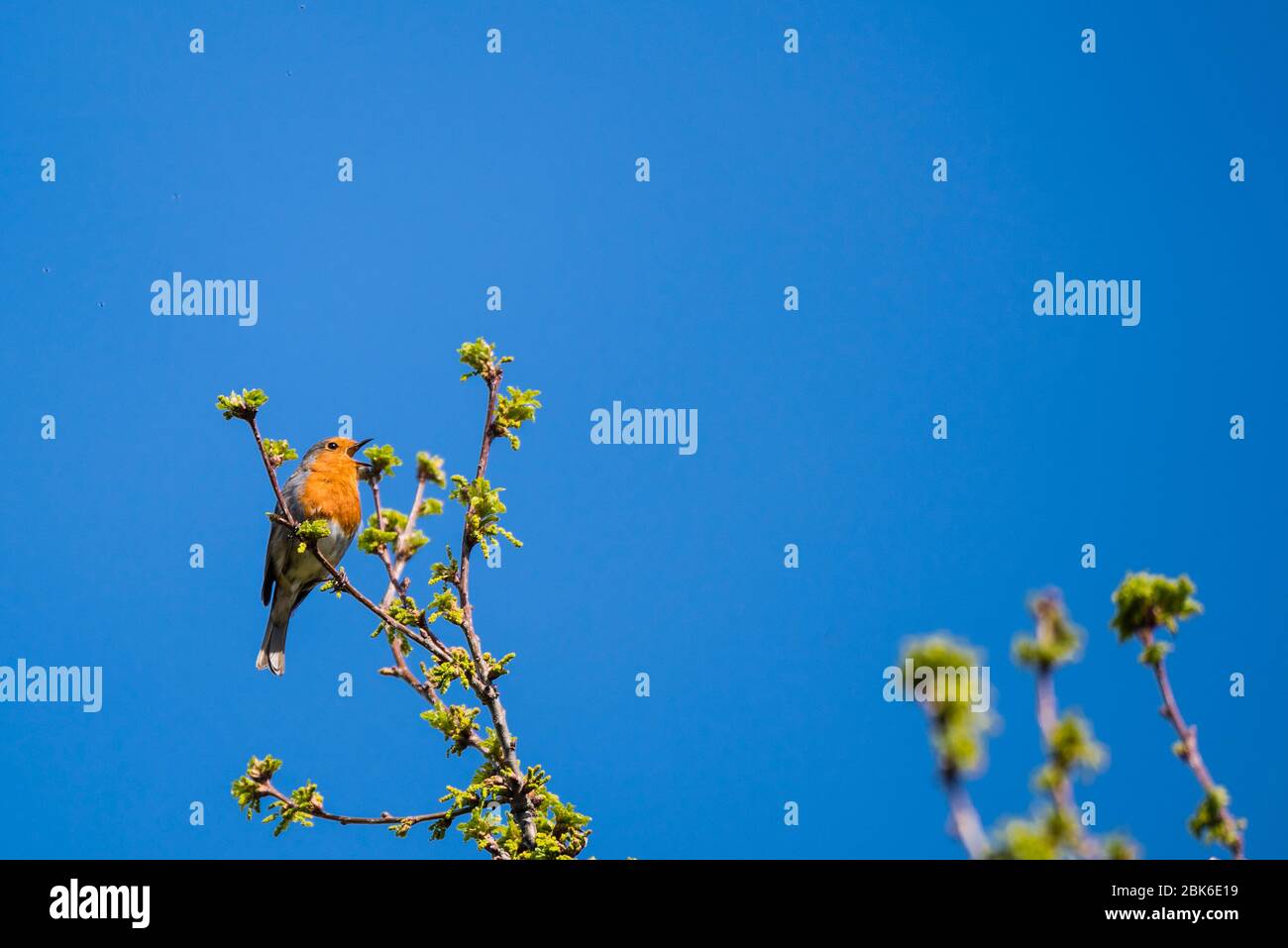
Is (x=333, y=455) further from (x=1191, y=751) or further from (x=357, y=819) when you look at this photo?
(x=1191, y=751)

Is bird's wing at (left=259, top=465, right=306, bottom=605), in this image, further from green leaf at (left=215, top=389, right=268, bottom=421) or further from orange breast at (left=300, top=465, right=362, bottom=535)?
green leaf at (left=215, top=389, right=268, bottom=421)

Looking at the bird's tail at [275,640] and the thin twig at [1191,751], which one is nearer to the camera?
the thin twig at [1191,751]

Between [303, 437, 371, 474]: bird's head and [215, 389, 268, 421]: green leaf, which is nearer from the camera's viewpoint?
[215, 389, 268, 421]: green leaf

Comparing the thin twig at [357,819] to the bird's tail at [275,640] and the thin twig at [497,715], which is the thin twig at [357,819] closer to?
the thin twig at [497,715]

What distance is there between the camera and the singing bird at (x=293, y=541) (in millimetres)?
10258

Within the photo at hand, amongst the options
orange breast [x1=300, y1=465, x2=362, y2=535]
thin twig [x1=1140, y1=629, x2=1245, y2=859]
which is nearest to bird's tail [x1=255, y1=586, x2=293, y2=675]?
orange breast [x1=300, y1=465, x2=362, y2=535]

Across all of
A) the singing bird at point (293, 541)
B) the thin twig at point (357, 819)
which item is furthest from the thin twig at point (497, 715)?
the singing bird at point (293, 541)

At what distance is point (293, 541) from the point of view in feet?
33.5

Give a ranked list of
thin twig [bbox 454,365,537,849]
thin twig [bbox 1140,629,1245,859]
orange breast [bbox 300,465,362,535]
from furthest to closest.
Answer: orange breast [bbox 300,465,362,535]
thin twig [bbox 454,365,537,849]
thin twig [bbox 1140,629,1245,859]

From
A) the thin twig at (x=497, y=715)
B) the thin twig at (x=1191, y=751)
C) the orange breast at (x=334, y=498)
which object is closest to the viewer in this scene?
the thin twig at (x=1191, y=751)

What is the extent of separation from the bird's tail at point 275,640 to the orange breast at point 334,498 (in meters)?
0.86

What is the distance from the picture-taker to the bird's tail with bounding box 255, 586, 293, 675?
34.4ft

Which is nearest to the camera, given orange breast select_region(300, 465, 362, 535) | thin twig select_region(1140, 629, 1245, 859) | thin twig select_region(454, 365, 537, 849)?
thin twig select_region(1140, 629, 1245, 859)
